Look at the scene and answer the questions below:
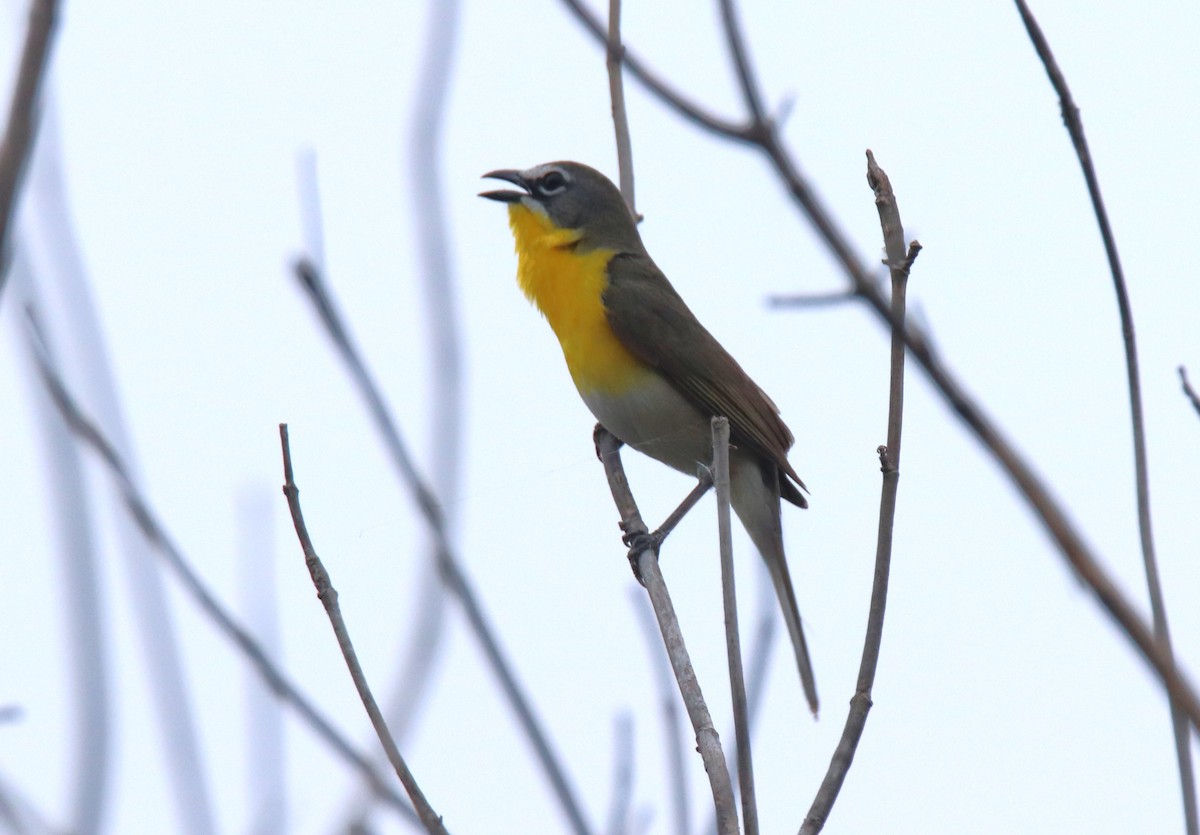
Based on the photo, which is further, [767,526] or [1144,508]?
[767,526]

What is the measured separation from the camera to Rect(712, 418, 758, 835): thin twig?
3.02 m

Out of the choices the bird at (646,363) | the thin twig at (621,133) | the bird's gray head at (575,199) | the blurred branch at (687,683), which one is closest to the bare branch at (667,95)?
the blurred branch at (687,683)

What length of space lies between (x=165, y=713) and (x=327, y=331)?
0.94 metres

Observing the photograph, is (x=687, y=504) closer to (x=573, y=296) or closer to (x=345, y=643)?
(x=573, y=296)

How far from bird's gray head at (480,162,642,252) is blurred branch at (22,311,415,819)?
14.8ft

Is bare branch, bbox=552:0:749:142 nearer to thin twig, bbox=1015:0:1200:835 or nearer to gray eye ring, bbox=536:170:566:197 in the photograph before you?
thin twig, bbox=1015:0:1200:835

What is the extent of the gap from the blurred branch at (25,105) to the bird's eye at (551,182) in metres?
5.82

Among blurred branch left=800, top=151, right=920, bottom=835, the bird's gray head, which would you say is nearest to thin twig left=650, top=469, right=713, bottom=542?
the bird's gray head

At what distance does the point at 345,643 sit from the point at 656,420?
394cm

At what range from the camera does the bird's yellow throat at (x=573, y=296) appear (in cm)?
691

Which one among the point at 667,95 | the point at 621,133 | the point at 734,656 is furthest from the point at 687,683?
the point at 621,133

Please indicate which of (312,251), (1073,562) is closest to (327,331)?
(312,251)

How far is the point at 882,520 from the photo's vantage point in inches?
135

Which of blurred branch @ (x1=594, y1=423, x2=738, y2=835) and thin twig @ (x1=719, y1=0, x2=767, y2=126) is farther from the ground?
thin twig @ (x1=719, y1=0, x2=767, y2=126)
